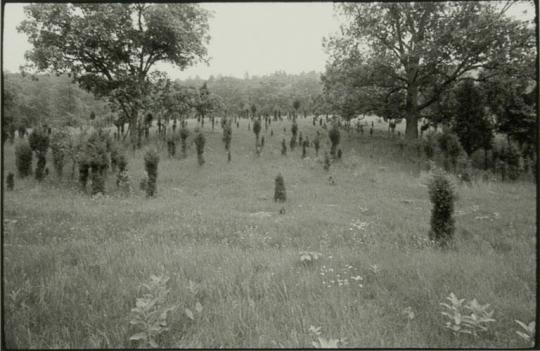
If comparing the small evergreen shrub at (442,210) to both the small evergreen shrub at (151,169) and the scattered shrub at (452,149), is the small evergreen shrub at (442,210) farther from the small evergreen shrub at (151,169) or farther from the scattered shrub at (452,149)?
the scattered shrub at (452,149)

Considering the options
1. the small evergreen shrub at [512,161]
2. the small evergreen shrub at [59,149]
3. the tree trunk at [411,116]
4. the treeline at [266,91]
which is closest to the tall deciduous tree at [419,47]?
the tree trunk at [411,116]

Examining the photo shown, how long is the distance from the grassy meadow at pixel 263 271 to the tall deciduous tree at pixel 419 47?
12.4 metres

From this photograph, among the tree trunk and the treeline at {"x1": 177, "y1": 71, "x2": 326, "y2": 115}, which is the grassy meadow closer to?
the tree trunk

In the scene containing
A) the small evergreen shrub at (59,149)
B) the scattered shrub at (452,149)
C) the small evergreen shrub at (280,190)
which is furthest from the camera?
the scattered shrub at (452,149)

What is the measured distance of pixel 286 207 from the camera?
39.8 ft

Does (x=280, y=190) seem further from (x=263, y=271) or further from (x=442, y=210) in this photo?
(x=263, y=271)

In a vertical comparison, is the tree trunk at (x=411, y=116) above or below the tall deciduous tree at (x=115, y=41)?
below

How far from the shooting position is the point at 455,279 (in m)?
4.57

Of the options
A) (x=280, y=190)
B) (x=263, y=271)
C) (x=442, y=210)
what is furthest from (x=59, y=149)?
(x=442, y=210)

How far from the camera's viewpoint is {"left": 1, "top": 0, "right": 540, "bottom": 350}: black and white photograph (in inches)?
137

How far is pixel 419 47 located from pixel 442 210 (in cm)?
1833

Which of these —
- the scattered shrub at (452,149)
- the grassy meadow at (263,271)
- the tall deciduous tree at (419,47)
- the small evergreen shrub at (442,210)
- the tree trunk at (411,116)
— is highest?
the tall deciduous tree at (419,47)

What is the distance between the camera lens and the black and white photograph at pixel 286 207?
349 cm

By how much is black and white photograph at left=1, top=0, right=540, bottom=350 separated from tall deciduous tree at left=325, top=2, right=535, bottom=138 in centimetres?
13
